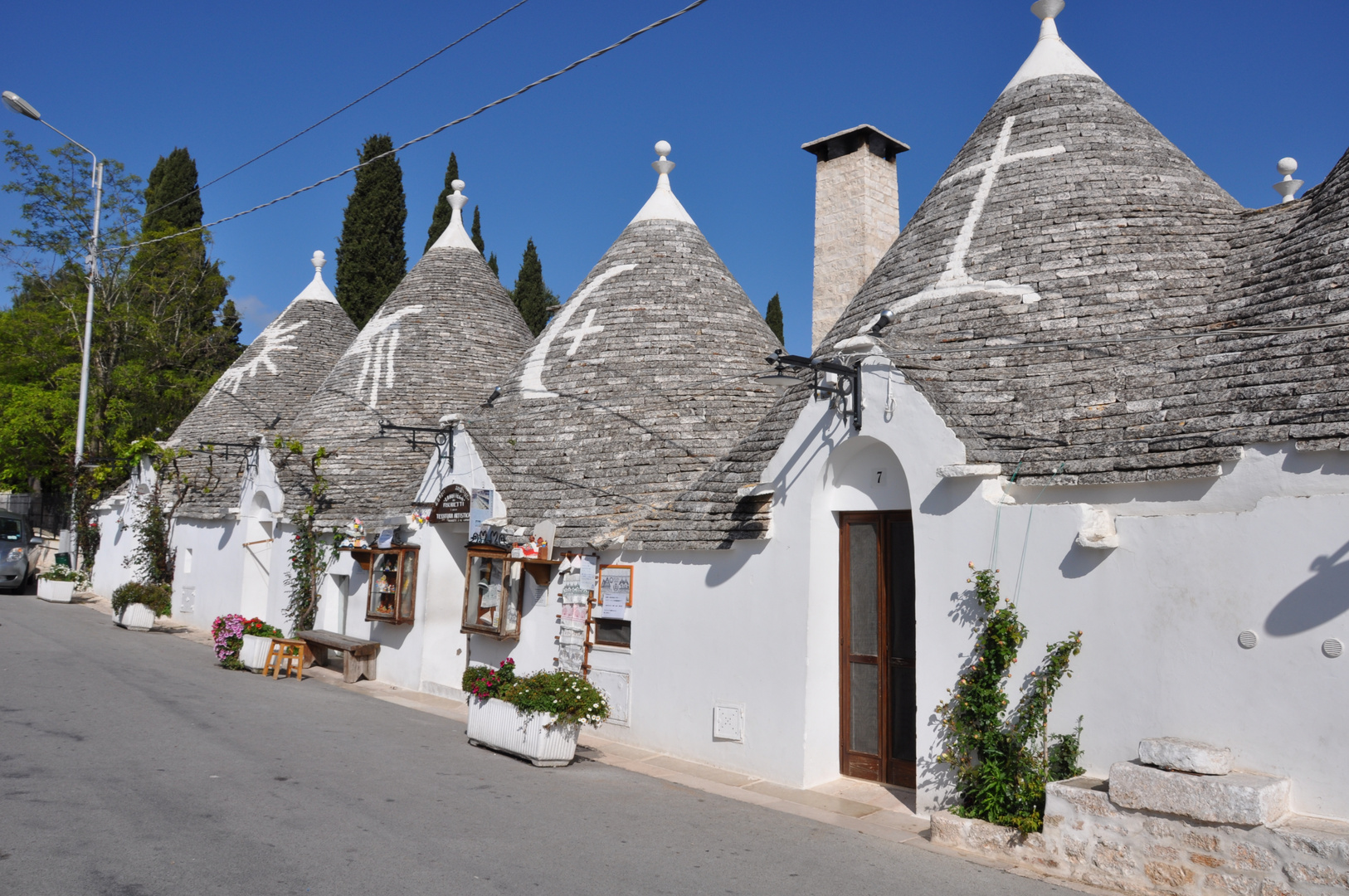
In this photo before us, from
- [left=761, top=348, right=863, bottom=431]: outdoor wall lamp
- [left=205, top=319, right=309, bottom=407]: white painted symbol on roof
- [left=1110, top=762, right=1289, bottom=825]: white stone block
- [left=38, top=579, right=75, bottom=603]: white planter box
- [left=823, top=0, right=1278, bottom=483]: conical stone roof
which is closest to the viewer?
[left=1110, top=762, right=1289, bottom=825]: white stone block

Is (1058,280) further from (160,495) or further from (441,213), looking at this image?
(441,213)

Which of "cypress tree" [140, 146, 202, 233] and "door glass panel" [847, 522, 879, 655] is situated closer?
"door glass panel" [847, 522, 879, 655]

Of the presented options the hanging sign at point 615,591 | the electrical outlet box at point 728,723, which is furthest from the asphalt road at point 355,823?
the hanging sign at point 615,591

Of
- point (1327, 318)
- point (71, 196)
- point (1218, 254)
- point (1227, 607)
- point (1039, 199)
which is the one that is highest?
point (71, 196)

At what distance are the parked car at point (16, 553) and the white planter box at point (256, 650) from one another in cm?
A: 1366

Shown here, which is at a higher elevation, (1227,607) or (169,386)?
(169,386)

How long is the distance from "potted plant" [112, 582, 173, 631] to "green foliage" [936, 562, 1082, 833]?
52.6ft

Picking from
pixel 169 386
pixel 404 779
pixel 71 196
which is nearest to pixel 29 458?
pixel 169 386

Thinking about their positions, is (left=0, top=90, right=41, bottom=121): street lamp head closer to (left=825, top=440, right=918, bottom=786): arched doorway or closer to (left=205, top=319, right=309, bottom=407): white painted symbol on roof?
(left=205, top=319, right=309, bottom=407): white painted symbol on roof

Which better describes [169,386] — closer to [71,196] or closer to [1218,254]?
[71,196]

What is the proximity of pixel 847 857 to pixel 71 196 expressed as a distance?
33097 mm

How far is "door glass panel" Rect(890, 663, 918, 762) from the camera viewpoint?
313 inches

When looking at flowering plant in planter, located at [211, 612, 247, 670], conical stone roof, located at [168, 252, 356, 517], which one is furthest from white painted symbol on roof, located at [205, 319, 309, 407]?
flowering plant in planter, located at [211, 612, 247, 670]

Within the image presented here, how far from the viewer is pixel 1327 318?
21.0 ft
